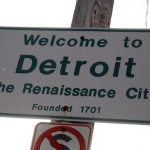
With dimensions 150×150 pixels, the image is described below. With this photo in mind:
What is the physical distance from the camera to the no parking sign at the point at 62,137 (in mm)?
2367

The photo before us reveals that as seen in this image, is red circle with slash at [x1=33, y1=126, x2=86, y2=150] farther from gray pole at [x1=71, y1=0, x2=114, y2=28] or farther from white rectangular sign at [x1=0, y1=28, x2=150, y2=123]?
gray pole at [x1=71, y1=0, x2=114, y2=28]

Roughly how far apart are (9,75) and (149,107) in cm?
83

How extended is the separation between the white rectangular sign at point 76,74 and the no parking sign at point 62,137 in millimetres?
61

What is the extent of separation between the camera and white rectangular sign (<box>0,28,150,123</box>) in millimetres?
2461

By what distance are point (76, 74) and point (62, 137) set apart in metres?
0.39

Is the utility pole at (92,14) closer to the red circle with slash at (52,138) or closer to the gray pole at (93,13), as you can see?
the gray pole at (93,13)

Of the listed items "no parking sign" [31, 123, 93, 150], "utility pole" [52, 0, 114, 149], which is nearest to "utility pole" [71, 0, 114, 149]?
"utility pole" [52, 0, 114, 149]

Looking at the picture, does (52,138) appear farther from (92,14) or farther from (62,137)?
(92,14)

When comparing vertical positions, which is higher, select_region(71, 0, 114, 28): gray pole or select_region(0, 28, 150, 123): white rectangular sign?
select_region(71, 0, 114, 28): gray pole

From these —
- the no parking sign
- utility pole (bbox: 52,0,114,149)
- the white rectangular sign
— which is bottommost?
the no parking sign

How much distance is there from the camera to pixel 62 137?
2.40m

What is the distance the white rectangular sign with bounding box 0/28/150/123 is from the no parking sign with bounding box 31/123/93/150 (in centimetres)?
6

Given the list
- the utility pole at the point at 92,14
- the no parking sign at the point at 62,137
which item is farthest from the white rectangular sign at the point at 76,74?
the utility pole at the point at 92,14

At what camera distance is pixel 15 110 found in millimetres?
2559
